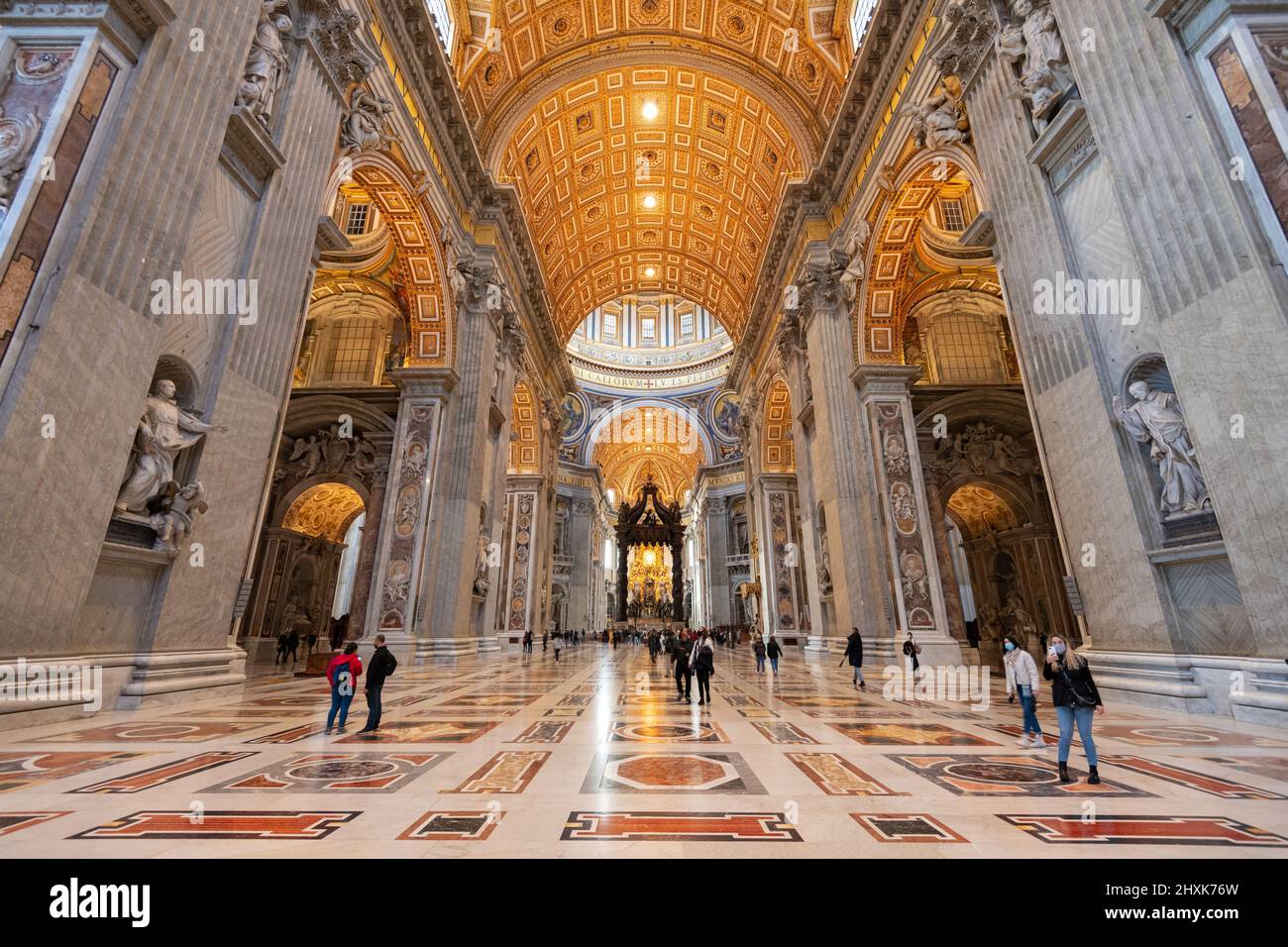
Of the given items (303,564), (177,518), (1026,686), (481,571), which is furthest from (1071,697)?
(303,564)

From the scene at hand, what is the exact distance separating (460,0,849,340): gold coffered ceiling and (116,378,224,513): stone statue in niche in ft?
43.1

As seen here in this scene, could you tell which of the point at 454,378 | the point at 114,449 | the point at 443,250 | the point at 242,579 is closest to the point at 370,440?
the point at 454,378

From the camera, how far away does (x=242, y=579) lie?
6.88 m

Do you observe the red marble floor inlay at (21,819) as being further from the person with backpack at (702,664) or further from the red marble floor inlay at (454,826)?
the person with backpack at (702,664)

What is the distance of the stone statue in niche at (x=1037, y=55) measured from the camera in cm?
659

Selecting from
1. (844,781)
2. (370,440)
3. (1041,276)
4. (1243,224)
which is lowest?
(844,781)

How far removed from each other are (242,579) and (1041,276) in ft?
35.2

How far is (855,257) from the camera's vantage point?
44.9 feet

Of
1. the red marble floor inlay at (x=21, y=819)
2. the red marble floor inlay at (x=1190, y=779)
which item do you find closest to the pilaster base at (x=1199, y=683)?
the red marble floor inlay at (x=1190, y=779)

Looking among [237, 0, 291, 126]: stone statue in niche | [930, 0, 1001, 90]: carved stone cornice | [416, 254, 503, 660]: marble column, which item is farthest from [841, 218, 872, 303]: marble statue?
[237, 0, 291, 126]: stone statue in niche

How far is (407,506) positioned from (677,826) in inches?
476

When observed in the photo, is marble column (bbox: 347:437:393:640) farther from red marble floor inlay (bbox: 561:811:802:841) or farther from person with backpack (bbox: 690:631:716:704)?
red marble floor inlay (bbox: 561:811:802:841)

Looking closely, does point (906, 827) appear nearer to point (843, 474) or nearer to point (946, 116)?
point (946, 116)
